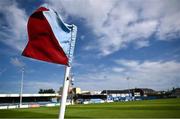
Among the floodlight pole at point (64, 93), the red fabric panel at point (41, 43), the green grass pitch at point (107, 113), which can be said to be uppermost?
the red fabric panel at point (41, 43)

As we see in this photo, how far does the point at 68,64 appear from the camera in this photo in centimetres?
396

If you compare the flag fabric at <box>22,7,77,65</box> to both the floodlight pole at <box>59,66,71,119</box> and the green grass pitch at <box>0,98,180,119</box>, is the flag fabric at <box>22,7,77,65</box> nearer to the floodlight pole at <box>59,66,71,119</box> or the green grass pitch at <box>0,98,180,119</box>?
the floodlight pole at <box>59,66,71,119</box>

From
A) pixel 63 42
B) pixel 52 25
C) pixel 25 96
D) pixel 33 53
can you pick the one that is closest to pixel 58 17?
pixel 52 25

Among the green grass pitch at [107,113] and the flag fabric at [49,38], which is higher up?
the flag fabric at [49,38]

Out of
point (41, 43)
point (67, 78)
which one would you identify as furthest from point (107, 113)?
point (41, 43)

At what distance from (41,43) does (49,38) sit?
160 millimetres

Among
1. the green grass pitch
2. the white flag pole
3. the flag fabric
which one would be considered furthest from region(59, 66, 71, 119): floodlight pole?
the green grass pitch

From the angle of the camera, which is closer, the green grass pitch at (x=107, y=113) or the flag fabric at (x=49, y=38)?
the flag fabric at (x=49, y=38)

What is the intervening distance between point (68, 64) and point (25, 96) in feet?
388

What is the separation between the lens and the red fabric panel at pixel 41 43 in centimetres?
398

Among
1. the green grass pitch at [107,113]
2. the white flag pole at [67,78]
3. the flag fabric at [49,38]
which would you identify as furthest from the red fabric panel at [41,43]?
the green grass pitch at [107,113]

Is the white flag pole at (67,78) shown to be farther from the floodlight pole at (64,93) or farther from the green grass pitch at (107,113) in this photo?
the green grass pitch at (107,113)

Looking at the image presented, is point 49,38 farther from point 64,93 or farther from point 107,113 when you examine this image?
point 107,113

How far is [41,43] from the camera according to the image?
159 inches
